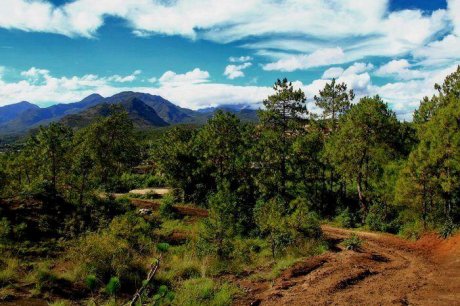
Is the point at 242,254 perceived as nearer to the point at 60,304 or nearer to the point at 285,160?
the point at 60,304

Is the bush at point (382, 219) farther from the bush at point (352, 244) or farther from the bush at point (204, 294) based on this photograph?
the bush at point (204, 294)

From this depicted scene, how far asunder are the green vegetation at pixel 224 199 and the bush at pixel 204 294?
65mm

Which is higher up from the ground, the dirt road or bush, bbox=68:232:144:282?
bush, bbox=68:232:144:282

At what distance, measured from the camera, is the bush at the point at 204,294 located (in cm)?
1201

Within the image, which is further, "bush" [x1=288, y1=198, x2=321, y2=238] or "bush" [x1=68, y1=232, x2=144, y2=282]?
"bush" [x1=288, y1=198, x2=321, y2=238]

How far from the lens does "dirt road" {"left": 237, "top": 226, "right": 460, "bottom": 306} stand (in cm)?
1299

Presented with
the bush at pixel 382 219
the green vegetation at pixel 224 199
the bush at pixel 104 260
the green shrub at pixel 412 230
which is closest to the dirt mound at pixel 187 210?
the green vegetation at pixel 224 199

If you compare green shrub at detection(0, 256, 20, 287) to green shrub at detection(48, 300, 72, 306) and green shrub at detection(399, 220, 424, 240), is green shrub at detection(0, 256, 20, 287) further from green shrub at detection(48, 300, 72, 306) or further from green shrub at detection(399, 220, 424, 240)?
green shrub at detection(399, 220, 424, 240)

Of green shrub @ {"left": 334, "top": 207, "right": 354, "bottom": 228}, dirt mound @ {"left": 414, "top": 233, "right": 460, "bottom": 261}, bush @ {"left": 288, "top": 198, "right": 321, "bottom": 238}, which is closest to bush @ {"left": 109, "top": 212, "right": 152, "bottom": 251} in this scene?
bush @ {"left": 288, "top": 198, "right": 321, "bottom": 238}

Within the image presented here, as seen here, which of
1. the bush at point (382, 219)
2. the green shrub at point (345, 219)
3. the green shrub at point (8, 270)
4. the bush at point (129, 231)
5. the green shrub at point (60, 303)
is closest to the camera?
the green shrub at point (60, 303)

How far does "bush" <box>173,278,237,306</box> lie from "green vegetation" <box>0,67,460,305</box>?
7cm

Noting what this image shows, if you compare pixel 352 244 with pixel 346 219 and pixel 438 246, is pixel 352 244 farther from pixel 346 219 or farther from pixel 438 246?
pixel 346 219

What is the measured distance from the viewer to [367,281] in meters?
15.7

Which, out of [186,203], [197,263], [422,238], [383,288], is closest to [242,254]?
[197,263]
